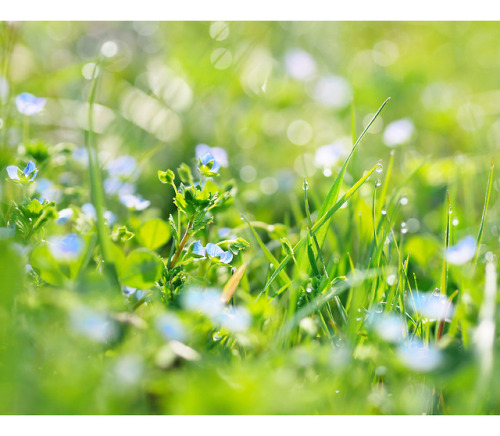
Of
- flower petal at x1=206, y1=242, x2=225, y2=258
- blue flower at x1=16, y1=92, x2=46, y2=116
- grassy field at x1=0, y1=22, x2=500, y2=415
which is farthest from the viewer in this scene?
blue flower at x1=16, y1=92, x2=46, y2=116

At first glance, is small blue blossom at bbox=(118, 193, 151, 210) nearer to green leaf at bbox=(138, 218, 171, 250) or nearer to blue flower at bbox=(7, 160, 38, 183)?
green leaf at bbox=(138, 218, 171, 250)

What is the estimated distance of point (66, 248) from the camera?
1257 mm

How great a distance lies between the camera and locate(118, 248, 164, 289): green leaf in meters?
1.27

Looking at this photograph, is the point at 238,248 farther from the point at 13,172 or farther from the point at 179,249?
the point at 13,172

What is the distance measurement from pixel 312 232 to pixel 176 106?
5.10 ft

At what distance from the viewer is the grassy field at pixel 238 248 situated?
42.7 inches

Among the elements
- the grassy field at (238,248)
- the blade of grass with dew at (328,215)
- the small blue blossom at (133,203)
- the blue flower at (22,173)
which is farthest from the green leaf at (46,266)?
the blade of grass with dew at (328,215)

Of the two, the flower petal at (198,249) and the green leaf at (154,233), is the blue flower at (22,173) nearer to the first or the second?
the green leaf at (154,233)

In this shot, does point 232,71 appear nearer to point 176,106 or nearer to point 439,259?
point 176,106

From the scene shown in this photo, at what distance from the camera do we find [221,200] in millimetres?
1411

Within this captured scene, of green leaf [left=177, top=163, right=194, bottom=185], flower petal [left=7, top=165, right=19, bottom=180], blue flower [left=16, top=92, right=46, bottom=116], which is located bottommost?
flower petal [left=7, top=165, right=19, bottom=180]

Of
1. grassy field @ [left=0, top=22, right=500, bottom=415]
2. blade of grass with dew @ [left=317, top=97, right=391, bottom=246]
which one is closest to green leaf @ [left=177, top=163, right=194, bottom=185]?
grassy field @ [left=0, top=22, right=500, bottom=415]

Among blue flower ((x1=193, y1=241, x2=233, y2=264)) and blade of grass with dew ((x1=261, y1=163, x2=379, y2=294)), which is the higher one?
blade of grass with dew ((x1=261, y1=163, x2=379, y2=294))

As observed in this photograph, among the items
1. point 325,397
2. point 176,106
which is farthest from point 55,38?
point 325,397
